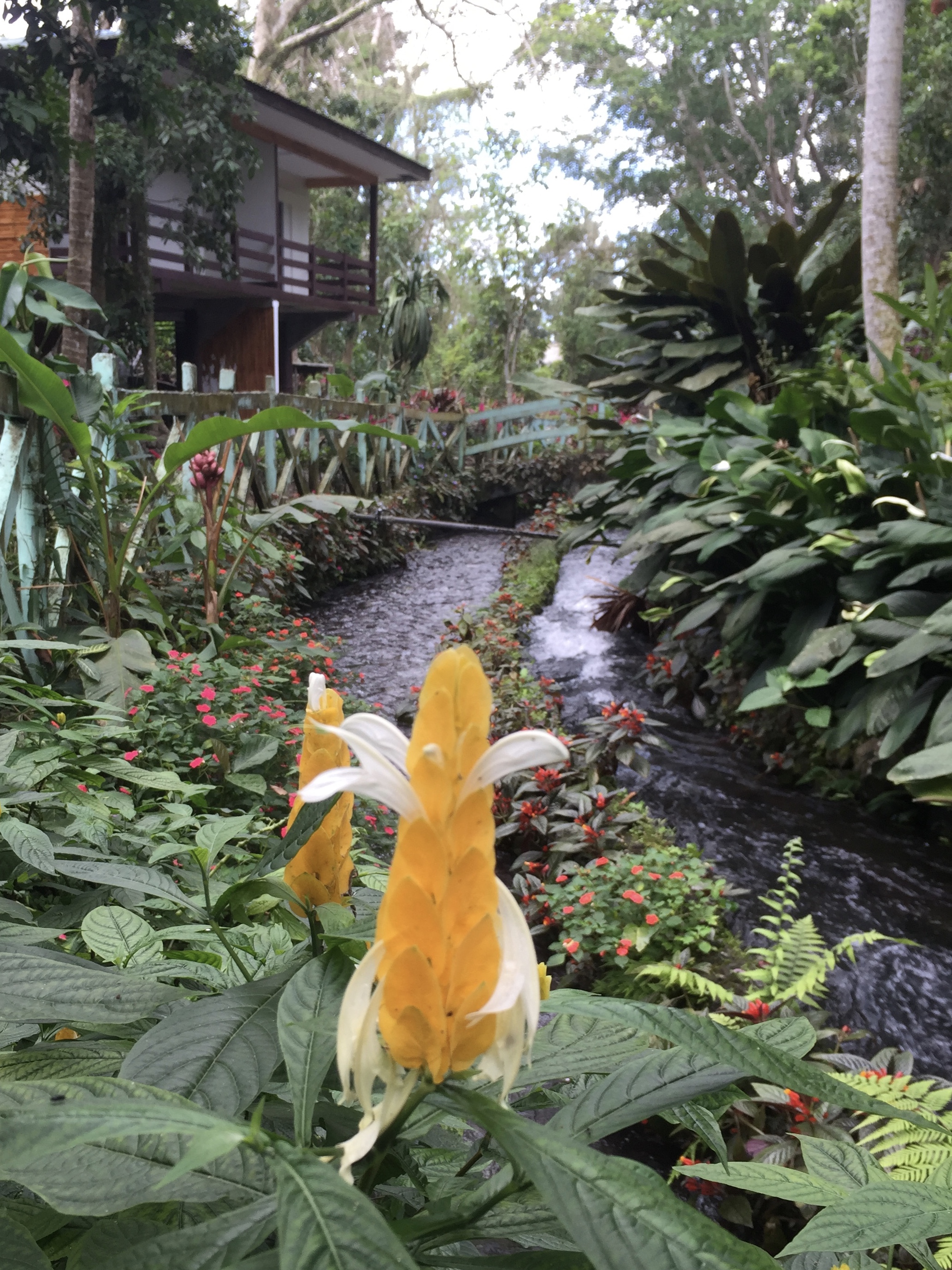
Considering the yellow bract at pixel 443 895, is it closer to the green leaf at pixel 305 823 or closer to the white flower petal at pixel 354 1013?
the white flower petal at pixel 354 1013

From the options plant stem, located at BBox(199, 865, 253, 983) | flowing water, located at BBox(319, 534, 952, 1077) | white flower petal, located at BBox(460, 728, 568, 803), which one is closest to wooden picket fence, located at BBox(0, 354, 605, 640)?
flowing water, located at BBox(319, 534, 952, 1077)

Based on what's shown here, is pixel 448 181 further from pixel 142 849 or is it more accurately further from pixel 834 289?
pixel 142 849

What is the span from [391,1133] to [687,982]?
1.85 m

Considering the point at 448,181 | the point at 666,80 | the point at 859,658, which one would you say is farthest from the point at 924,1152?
the point at 448,181

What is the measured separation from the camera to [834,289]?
6.32m

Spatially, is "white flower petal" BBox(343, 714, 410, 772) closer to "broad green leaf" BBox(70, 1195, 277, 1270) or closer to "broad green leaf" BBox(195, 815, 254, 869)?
"broad green leaf" BBox(70, 1195, 277, 1270)

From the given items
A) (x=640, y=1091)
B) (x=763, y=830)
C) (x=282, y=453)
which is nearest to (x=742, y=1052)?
(x=640, y=1091)

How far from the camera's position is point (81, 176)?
6.09 m

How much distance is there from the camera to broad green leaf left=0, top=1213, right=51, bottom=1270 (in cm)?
41

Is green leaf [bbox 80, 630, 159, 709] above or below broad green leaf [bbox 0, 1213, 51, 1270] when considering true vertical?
below

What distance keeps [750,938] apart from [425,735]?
8.48 feet

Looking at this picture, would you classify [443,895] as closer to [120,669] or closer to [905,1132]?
[905,1132]

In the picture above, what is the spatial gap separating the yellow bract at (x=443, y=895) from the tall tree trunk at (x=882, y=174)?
17.5 ft

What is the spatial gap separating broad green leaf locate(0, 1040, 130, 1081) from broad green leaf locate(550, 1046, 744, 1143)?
256 mm
